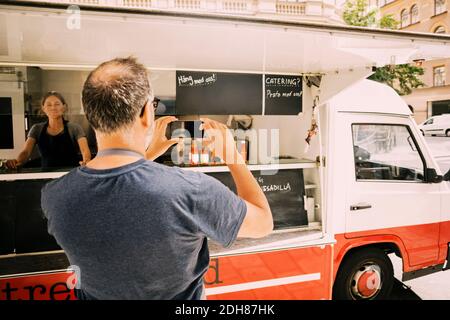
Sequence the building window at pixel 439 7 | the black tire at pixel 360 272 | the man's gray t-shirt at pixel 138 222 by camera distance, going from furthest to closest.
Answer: the building window at pixel 439 7
the black tire at pixel 360 272
the man's gray t-shirt at pixel 138 222

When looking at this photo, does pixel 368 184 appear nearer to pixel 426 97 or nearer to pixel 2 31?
pixel 2 31

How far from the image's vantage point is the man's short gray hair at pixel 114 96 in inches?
48.6

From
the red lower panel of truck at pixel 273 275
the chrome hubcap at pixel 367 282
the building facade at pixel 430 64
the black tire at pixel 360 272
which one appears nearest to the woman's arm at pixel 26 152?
the red lower panel of truck at pixel 273 275

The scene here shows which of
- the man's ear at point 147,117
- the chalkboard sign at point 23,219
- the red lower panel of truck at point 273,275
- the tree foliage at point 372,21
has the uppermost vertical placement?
the tree foliage at point 372,21

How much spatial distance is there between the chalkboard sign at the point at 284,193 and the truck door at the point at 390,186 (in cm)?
55

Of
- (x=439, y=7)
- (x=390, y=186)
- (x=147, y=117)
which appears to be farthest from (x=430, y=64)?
(x=147, y=117)

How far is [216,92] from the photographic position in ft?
13.8

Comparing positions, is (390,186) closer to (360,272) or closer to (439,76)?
(360,272)

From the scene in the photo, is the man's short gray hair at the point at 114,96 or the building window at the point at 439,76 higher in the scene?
the building window at the point at 439,76

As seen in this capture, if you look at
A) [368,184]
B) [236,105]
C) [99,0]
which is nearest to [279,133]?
[236,105]

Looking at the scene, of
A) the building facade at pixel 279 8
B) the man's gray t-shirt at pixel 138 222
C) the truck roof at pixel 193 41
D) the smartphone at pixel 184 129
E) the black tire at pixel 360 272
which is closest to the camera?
the man's gray t-shirt at pixel 138 222

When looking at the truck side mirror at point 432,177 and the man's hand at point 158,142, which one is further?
the truck side mirror at point 432,177

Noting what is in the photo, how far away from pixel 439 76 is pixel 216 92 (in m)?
31.4

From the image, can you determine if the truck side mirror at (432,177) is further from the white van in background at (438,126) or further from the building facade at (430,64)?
the building facade at (430,64)
